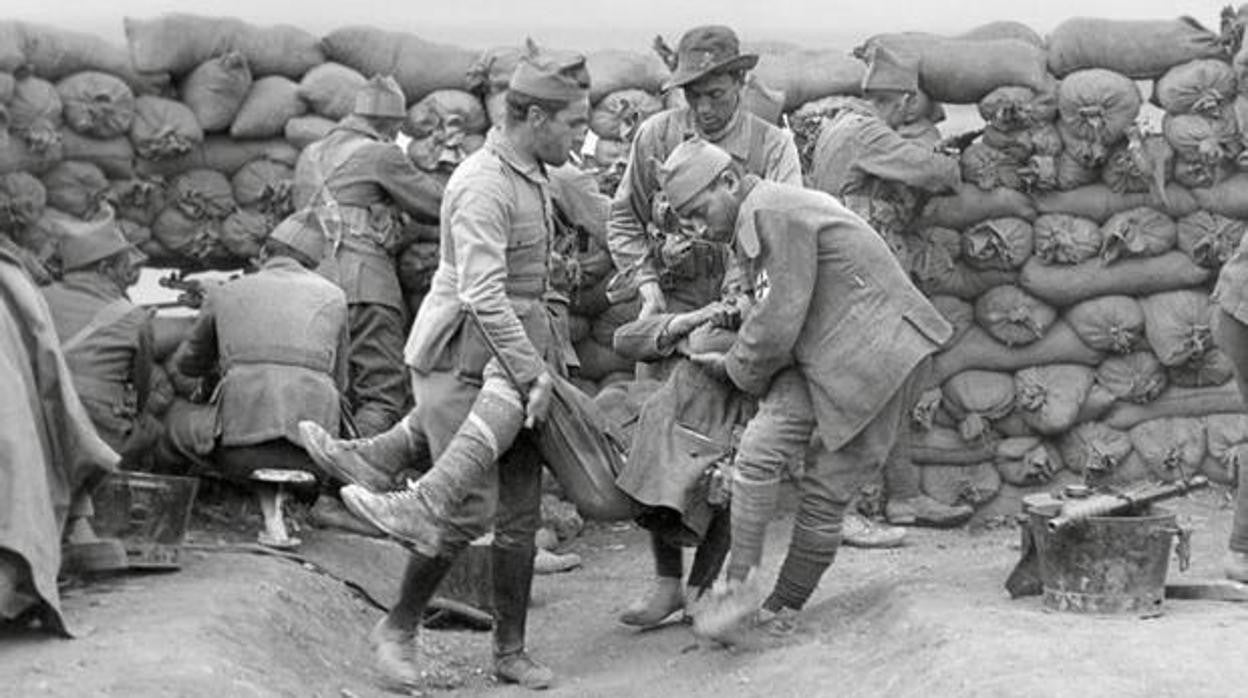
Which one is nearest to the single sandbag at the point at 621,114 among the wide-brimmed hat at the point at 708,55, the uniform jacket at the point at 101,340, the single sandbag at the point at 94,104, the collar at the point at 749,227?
the single sandbag at the point at 94,104

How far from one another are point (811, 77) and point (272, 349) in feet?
9.59

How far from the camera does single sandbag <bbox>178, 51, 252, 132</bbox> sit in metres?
10.5

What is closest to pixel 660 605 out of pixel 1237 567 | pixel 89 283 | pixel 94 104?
pixel 1237 567

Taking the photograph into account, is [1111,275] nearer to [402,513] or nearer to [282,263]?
[282,263]

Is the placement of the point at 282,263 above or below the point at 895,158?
below

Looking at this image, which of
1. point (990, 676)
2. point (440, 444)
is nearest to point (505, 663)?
point (440, 444)

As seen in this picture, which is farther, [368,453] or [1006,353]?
[1006,353]

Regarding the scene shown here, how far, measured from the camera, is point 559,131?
25.0ft

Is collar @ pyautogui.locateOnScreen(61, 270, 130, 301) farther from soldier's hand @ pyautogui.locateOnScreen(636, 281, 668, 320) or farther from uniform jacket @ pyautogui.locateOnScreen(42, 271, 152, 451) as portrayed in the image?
soldier's hand @ pyautogui.locateOnScreen(636, 281, 668, 320)

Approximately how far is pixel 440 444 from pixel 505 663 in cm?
76

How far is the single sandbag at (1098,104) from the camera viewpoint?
35.6 feet

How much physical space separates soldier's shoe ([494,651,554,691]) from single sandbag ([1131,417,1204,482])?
423cm

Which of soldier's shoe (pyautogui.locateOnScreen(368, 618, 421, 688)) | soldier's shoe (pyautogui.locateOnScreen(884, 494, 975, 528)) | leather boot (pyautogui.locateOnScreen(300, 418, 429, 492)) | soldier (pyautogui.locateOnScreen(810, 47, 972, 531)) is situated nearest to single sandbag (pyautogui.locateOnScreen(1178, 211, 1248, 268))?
soldier (pyautogui.locateOnScreen(810, 47, 972, 531))

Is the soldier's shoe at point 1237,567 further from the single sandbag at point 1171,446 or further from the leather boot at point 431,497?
the single sandbag at point 1171,446
